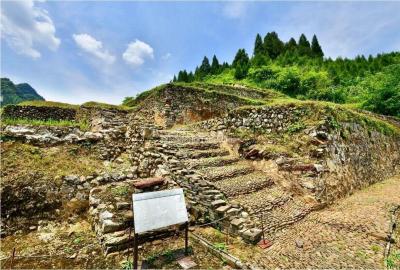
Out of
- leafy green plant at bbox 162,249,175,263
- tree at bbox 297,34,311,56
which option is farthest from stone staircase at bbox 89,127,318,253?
tree at bbox 297,34,311,56

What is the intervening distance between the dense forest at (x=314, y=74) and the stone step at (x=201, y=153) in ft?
58.3

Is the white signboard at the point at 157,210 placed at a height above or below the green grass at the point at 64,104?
below

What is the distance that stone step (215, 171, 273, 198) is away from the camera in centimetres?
720

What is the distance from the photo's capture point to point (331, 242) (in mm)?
5582

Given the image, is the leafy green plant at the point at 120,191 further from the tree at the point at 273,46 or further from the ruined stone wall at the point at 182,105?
the tree at the point at 273,46

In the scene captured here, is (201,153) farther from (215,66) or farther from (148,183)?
(215,66)

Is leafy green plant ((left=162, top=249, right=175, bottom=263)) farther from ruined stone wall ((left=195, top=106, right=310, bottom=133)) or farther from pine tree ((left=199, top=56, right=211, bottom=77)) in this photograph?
pine tree ((left=199, top=56, right=211, bottom=77))

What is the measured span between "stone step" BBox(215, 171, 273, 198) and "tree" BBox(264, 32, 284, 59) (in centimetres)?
4395

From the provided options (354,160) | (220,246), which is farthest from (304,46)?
(220,246)

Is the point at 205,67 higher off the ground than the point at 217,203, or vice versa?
the point at 205,67

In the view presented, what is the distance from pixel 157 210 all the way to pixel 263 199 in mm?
3700

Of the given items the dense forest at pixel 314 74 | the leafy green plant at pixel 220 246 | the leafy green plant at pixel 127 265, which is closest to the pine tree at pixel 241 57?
the dense forest at pixel 314 74

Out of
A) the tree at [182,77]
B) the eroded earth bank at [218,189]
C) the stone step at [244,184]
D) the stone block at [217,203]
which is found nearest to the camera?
the eroded earth bank at [218,189]

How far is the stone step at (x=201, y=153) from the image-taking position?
27.8ft
